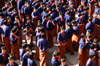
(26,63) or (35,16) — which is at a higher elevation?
(35,16)

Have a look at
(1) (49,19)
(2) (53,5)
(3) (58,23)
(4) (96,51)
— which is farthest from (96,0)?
(4) (96,51)

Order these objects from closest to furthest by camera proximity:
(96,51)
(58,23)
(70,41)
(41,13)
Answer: (96,51), (70,41), (58,23), (41,13)

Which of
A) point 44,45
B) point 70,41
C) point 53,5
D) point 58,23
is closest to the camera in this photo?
point 44,45

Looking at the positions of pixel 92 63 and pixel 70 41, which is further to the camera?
pixel 70 41

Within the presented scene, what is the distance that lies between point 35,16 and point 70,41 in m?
2.62

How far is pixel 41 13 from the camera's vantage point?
435 inches

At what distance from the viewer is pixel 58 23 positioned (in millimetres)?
10055

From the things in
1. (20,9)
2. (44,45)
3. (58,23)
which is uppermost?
(20,9)

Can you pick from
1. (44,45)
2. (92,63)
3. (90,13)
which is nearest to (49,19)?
(44,45)

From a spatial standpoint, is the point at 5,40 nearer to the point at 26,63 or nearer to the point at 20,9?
the point at 26,63

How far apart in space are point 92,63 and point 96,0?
21.3ft

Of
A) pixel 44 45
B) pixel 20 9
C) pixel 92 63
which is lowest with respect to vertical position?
pixel 92 63

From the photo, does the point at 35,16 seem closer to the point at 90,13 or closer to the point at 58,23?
the point at 58,23

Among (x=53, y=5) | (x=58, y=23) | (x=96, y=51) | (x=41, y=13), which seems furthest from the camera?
(x=53, y=5)
